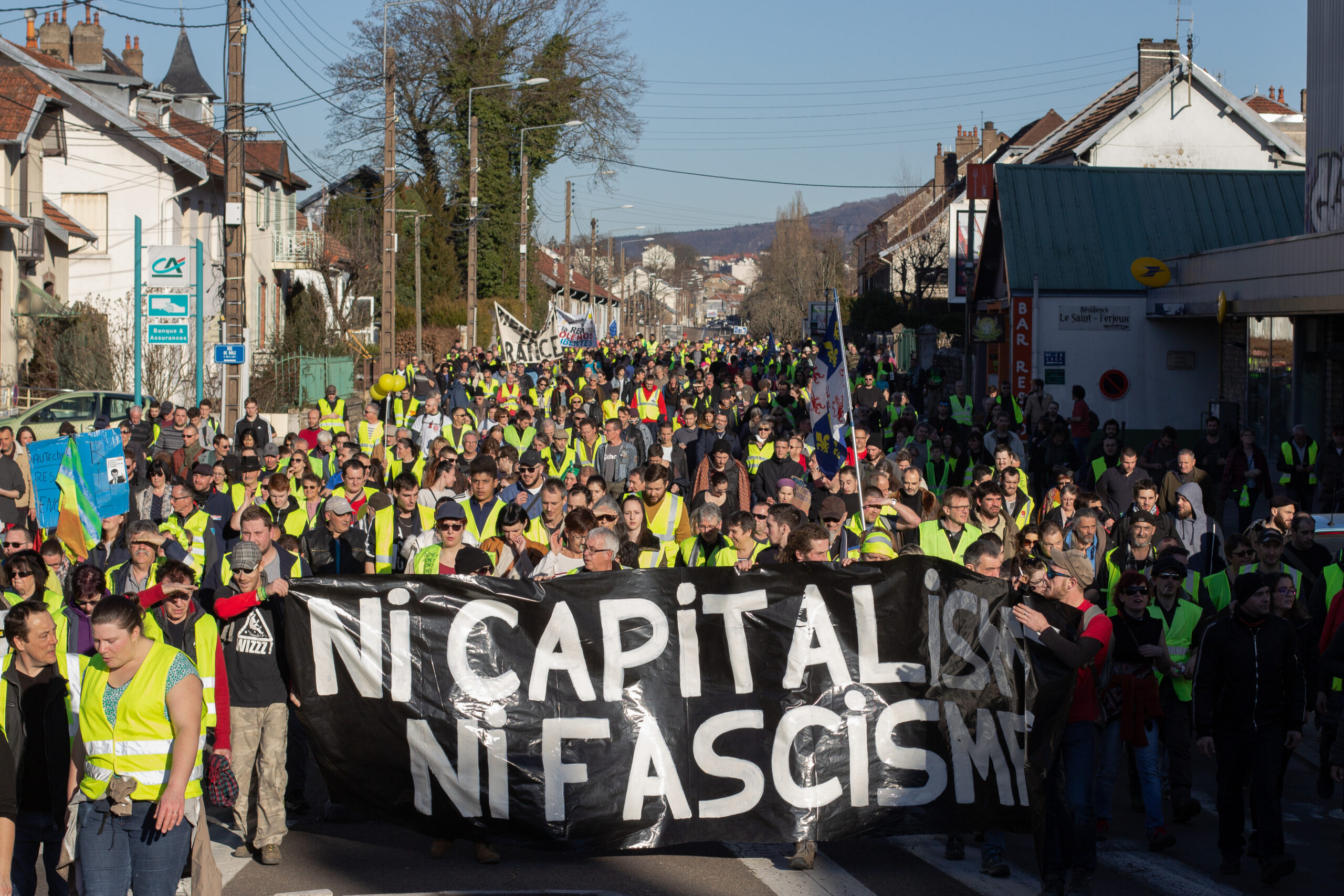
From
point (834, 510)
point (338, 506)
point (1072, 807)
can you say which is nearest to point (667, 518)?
point (834, 510)

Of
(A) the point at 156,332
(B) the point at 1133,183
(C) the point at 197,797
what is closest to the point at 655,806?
(C) the point at 197,797

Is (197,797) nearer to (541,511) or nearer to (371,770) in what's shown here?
(371,770)

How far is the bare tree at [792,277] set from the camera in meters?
84.4

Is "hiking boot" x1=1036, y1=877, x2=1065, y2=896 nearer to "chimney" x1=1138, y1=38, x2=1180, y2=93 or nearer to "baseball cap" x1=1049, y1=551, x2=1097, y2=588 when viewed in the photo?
"baseball cap" x1=1049, y1=551, x2=1097, y2=588

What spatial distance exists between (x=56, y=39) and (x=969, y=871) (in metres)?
48.1

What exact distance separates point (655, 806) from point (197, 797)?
2.14 meters

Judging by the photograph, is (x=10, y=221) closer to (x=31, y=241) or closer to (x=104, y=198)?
(x=31, y=241)

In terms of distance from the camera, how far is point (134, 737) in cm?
532

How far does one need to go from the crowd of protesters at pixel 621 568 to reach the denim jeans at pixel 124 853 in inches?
0.4

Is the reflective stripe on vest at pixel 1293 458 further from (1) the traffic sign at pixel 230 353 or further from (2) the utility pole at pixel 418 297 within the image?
(2) the utility pole at pixel 418 297

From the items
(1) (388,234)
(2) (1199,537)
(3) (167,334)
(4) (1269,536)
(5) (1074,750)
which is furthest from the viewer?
(1) (388,234)

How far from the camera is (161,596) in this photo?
7.08 meters

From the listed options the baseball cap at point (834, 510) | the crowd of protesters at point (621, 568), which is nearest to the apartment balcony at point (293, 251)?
the crowd of protesters at point (621, 568)

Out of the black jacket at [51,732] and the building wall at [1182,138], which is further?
the building wall at [1182,138]
